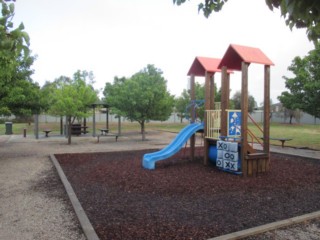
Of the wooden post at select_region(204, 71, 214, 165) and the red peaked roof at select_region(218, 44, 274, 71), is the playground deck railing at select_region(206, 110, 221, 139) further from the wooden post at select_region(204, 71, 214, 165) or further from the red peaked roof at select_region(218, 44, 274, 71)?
the red peaked roof at select_region(218, 44, 274, 71)

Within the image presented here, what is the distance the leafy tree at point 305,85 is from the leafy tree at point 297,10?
11.9 meters

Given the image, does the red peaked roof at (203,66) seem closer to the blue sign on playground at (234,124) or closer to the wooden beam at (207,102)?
the wooden beam at (207,102)

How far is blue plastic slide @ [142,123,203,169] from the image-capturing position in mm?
9055

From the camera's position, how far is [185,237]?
399cm

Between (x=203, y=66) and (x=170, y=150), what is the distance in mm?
3036

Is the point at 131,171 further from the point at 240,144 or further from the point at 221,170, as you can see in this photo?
the point at 240,144

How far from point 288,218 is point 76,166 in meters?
6.78

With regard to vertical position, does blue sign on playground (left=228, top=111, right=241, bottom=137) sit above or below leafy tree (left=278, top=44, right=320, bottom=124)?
below

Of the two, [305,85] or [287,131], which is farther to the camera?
[287,131]

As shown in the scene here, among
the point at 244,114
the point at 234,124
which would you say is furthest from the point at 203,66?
the point at 244,114

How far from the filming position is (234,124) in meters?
9.02

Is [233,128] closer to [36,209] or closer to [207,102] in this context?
[207,102]

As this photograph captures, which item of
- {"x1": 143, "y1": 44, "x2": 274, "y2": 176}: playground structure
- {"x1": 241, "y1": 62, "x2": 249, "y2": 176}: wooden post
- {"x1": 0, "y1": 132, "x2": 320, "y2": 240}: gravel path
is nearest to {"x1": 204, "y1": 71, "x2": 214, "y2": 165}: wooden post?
{"x1": 143, "y1": 44, "x2": 274, "y2": 176}: playground structure

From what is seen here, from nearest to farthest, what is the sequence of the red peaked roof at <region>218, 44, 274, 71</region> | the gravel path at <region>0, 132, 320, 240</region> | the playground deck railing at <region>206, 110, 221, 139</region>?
the gravel path at <region>0, 132, 320, 240</region>
the red peaked roof at <region>218, 44, 274, 71</region>
the playground deck railing at <region>206, 110, 221, 139</region>
